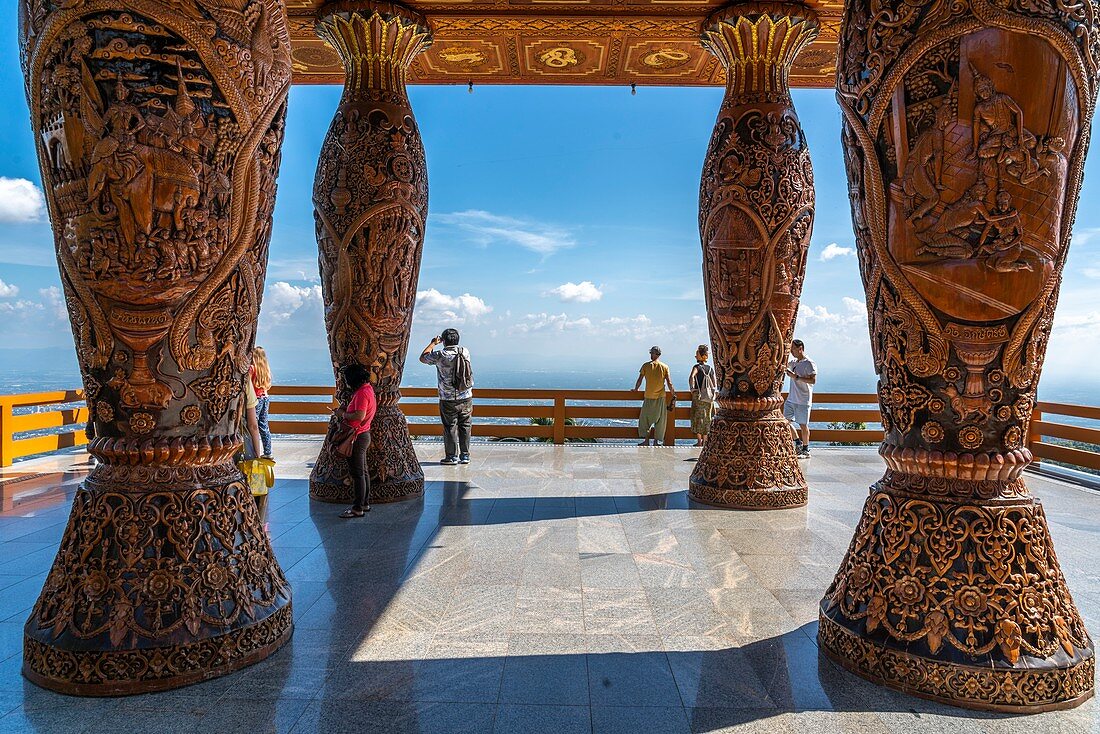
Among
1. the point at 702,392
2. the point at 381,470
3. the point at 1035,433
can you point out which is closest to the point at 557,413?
the point at 702,392

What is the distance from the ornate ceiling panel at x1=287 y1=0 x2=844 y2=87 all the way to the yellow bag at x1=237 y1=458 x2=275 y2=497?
398 cm

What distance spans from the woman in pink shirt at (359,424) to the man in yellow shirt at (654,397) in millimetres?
4853

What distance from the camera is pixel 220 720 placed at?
Answer: 2.25 m

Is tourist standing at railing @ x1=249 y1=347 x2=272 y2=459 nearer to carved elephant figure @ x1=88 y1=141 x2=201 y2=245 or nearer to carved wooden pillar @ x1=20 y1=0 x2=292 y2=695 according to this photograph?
carved wooden pillar @ x1=20 y1=0 x2=292 y2=695

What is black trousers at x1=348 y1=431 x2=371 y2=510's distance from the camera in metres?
5.14

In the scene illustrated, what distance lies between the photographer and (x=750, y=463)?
223 inches

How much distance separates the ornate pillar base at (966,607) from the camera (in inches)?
94.1

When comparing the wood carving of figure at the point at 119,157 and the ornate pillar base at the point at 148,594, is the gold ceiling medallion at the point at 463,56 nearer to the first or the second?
the wood carving of figure at the point at 119,157

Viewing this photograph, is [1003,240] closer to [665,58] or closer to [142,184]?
[142,184]

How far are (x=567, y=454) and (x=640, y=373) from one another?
1.71 metres

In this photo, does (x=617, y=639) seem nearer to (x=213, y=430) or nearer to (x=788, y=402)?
(x=213, y=430)

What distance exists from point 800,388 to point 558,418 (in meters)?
3.29

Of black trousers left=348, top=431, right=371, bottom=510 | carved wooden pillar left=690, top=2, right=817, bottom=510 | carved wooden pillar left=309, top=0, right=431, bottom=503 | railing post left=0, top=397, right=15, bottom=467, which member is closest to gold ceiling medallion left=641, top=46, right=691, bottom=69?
carved wooden pillar left=690, top=2, right=817, bottom=510

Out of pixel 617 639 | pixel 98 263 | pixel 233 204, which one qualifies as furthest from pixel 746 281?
pixel 98 263
